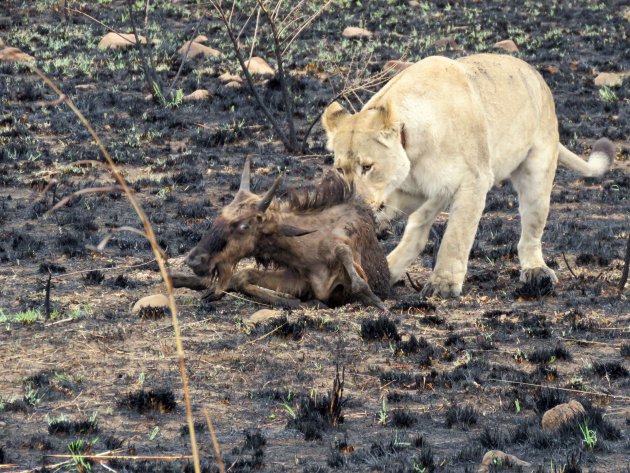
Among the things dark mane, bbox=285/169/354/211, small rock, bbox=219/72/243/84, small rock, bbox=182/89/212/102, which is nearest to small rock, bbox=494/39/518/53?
small rock, bbox=219/72/243/84

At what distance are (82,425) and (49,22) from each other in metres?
18.9

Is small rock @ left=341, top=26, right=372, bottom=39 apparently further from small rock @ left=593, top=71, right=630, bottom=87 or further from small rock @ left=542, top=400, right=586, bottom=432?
small rock @ left=542, top=400, right=586, bottom=432

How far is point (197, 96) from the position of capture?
56.9ft

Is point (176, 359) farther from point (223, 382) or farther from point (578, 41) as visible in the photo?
point (578, 41)

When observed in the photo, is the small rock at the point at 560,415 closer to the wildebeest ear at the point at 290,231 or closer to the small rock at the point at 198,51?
the wildebeest ear at the point at 290,231

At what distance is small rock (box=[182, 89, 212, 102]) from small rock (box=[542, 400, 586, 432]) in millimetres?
12383

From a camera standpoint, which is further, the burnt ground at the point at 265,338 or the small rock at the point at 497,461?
the burnt ground at the point at 265,338

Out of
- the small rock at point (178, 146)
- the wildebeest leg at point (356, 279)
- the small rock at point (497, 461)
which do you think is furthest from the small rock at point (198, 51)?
the small rock at point (497, 461)

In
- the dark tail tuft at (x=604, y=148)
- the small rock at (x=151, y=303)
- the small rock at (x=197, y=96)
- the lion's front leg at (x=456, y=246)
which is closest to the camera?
the small rock at (x=151, y=303)

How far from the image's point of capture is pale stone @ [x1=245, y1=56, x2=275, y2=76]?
19312 millimetres

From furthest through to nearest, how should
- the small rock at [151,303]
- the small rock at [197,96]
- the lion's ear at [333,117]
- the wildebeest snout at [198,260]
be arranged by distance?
the small rock at [197,96], the lion's ear at [333,117], the small rock at [151,303], the wildebeest snout at [198,260]

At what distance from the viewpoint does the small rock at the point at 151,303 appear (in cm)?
775

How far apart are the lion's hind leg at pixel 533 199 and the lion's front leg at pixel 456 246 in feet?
3.36

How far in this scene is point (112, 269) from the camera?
31.0 feet
